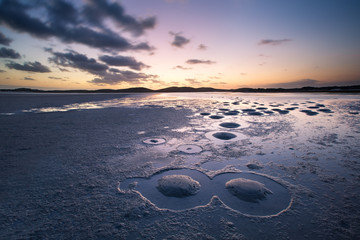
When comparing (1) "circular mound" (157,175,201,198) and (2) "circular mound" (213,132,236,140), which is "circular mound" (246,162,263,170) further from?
(2) "circular mound" (213,132,236,140)

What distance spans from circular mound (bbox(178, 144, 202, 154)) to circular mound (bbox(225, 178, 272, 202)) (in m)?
1.15

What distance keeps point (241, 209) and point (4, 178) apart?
3078mm

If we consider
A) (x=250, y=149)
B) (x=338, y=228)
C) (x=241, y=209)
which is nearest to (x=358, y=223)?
(x=338, y=228)

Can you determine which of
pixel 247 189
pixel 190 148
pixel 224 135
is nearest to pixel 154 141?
pixel 190 148

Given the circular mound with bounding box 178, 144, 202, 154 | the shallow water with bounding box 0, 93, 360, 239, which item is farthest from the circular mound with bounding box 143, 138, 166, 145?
the circular mound with bounding box 178, 144, 202, 154

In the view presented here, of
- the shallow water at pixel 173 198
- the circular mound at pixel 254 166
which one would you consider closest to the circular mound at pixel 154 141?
the shallow water at pixel 173 198

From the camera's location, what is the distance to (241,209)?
1.57 meters

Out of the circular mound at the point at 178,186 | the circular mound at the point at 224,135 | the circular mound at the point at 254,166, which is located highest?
the circular mound at the point at 224,135

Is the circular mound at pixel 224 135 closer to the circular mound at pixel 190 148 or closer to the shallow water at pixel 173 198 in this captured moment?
the shallow water at pixel 173 198

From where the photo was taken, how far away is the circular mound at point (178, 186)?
1.83 meters

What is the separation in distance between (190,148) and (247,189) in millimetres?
1554

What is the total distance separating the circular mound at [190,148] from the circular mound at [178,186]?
0.98m

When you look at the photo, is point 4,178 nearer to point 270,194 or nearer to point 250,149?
point 270,194

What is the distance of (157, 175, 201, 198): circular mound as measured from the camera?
5.99 feet
